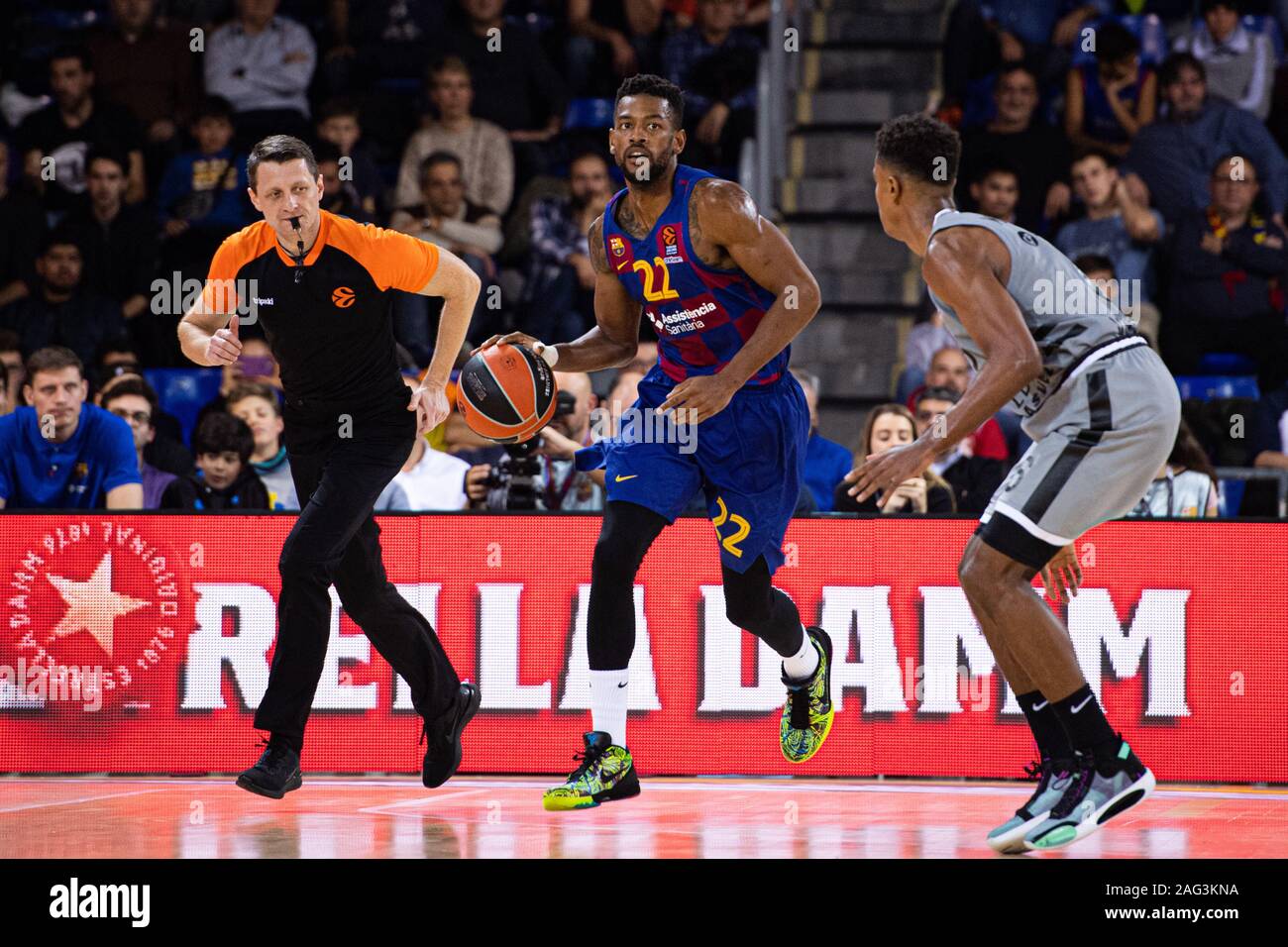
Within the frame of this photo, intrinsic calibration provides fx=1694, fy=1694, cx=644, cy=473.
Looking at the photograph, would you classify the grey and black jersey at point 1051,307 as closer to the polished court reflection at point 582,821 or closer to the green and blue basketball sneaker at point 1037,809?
the green and blue basketball sneaker at point 1037,809

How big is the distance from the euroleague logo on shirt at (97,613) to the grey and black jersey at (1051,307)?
3.73 metres

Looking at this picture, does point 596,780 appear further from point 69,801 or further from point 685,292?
point 69,801

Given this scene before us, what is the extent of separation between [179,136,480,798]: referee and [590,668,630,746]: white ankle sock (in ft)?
2.62

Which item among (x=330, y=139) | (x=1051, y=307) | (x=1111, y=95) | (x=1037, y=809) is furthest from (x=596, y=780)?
(x=1111, y=95)

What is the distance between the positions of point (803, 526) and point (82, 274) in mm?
5645

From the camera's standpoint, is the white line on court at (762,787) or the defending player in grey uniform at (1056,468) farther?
the white line on court at (762,787)

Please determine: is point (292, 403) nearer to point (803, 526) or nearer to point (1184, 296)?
point (803, 526)

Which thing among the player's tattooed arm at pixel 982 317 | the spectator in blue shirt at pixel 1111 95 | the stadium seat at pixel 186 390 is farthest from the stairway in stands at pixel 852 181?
the player's tattooed arm at pixel 982 317

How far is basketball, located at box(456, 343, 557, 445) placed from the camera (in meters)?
5.57

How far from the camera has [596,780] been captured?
5.32m

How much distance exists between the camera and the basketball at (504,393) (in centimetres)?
557

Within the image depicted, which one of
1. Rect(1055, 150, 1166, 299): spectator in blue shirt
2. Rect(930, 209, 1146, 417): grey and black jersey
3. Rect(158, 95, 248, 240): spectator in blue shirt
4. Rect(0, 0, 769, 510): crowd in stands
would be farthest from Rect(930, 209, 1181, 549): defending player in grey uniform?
Rect(158, 95, 248, 240): spectator in blue shirt

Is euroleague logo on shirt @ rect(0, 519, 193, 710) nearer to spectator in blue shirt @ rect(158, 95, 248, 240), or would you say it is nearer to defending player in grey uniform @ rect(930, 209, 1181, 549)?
defending player in grey uniform @ rect(930, 209, 1181, 549)

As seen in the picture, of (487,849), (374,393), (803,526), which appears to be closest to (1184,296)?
(803,526)
